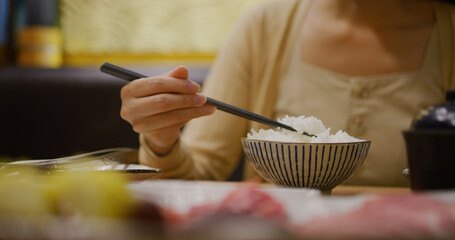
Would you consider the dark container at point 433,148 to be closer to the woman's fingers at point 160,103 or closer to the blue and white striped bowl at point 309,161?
the blue and white striped bowl at point 309,161

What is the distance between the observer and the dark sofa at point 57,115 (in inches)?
65.1

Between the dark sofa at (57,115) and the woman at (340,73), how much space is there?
0.43 m

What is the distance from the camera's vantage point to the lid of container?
1.45 feet

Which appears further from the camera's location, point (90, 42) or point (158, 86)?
point (90, 42)

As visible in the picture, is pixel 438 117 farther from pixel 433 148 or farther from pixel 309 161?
pixel 309 161

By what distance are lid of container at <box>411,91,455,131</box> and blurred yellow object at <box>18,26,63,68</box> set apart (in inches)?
73.3

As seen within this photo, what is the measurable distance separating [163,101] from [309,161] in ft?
0.92

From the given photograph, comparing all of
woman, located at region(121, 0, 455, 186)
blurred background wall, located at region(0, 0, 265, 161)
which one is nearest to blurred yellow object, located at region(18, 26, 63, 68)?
blurred background wall, located at region(0, 0, 265, 161)

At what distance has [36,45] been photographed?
1.92 metres

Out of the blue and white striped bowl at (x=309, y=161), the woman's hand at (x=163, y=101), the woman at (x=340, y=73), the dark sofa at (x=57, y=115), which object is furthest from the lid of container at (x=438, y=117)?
the dark sofa at (x=57, y=115)

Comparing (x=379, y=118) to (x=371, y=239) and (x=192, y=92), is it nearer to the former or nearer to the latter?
(x=192, y=92)

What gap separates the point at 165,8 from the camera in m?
2.05

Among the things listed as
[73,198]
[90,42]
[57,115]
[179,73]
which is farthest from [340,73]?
[90,42]

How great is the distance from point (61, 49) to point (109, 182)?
197 centimetres
